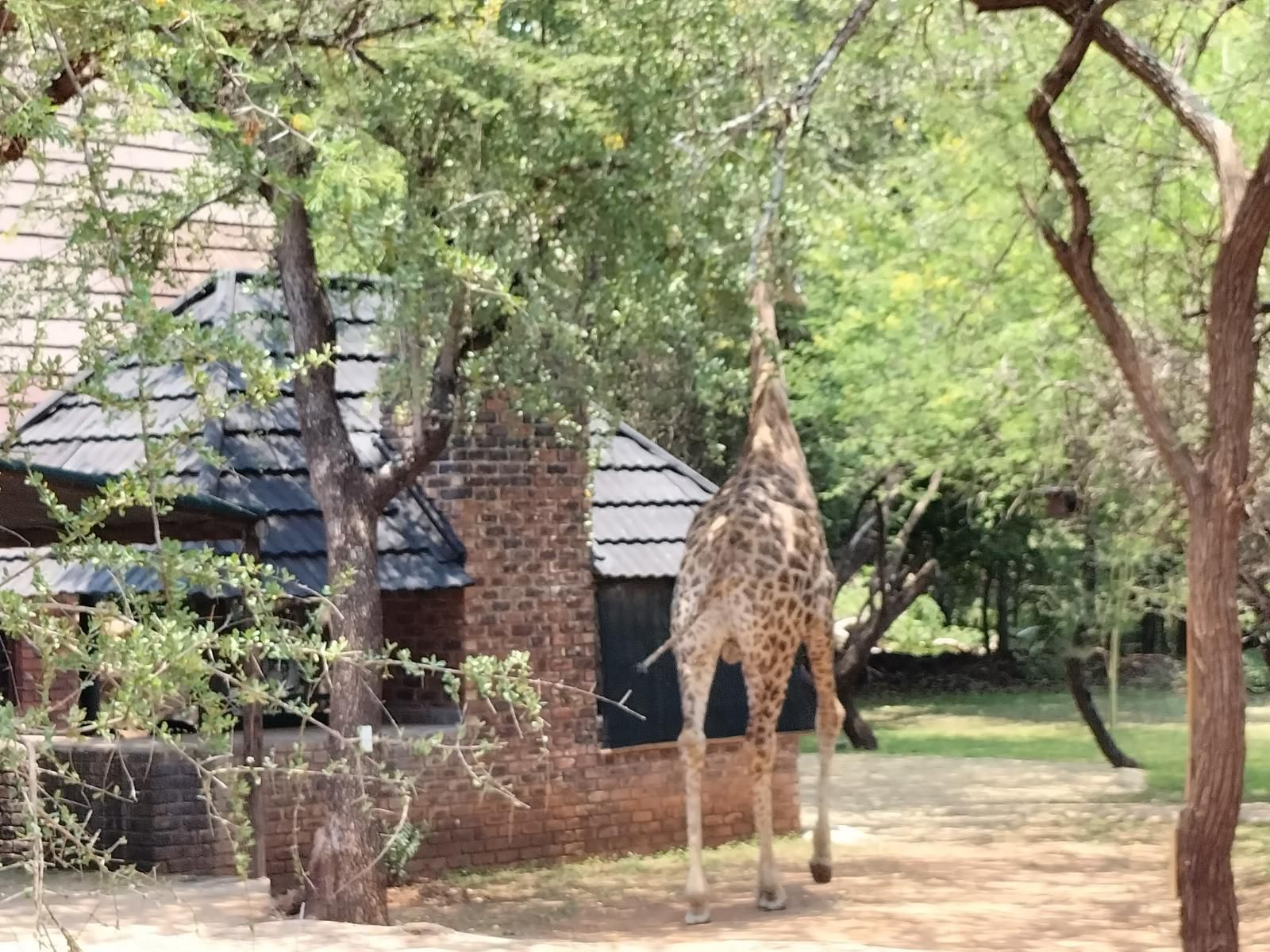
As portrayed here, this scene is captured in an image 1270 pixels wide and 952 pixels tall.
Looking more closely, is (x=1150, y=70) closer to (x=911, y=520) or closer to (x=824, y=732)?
(x=824, y=732)

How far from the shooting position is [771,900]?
1051 centimetres

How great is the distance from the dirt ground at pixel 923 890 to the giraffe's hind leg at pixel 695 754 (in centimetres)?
17

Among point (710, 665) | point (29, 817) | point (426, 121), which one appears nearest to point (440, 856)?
point (710, 665)

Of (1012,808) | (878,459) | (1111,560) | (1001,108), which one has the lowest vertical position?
(1012,808)

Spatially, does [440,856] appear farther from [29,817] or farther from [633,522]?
[29,817]

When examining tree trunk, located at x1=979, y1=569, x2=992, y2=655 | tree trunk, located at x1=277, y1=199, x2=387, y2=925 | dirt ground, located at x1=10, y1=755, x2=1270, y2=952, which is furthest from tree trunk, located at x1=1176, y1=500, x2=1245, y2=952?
tree trunk, located at x1=979, y1=569, x2=992, y2=655

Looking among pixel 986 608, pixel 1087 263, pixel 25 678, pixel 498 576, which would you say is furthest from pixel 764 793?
pixel 986 608

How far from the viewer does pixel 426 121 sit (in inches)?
381

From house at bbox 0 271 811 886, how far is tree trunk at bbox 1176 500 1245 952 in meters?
4.60

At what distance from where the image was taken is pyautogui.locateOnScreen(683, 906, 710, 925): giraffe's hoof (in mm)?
10102

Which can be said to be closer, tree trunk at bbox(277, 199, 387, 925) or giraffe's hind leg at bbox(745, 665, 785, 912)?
tree trunk at bbox(277, 199, 387, 925)

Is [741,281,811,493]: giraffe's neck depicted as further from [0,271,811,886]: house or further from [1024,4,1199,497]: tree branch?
[1024,4,1199,497]: tree branch

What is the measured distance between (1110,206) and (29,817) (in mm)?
8997

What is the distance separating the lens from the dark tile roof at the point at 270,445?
11.1m
